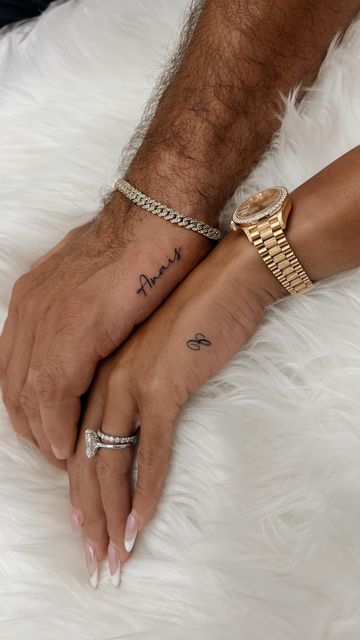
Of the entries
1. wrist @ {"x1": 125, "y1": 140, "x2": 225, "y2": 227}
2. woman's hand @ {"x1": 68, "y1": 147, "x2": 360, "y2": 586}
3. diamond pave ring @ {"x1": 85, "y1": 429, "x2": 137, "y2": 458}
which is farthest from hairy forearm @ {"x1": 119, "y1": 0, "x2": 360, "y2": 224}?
diamond pave ring @ {"x1": 85, "y1": 429, "x2": 137, "y2": 458}

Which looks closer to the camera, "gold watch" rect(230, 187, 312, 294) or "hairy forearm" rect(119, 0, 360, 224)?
"gold watch" rect(230, 187, 312, 294)

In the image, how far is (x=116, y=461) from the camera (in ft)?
1.75

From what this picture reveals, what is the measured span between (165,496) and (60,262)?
25 centimetres

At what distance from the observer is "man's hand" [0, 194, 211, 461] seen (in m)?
0.56

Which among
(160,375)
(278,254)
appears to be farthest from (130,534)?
(278,254)

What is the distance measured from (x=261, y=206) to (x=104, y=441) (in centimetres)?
23

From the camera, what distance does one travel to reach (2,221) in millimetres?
679

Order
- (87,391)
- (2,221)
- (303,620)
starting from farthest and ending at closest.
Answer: (2,221), (87,391), (303,620)

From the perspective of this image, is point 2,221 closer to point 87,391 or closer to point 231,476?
point 87,391

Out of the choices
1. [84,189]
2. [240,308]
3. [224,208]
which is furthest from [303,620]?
[84,189]

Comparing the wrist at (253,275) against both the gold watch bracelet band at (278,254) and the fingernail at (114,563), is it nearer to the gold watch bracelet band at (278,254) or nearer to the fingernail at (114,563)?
the gold watch bracelet band at (278,254)

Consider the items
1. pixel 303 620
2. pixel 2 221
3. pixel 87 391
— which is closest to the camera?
pixel 303 620

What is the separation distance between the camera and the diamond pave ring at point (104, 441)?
0.53 metres

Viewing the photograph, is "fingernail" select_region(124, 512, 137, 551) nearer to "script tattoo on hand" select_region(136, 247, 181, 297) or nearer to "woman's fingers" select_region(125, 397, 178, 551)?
"woman's fingers" select_region(125, 397, 178, 551)
